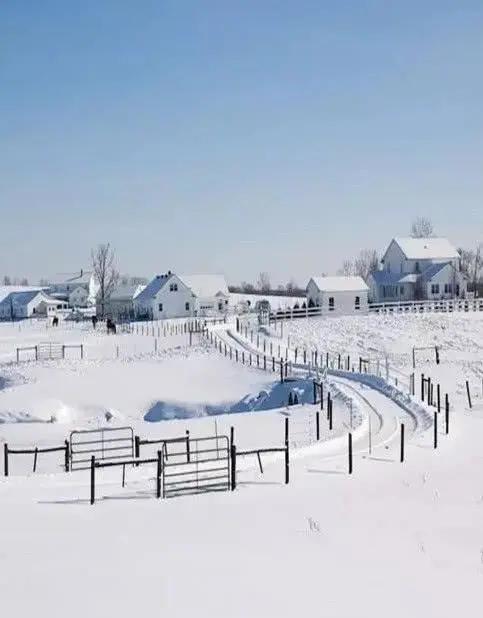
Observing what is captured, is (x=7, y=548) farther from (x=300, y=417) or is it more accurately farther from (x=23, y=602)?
(x=300, y=417)

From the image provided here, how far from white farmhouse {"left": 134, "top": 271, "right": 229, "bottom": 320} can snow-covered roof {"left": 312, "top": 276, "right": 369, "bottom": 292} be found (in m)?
14.3

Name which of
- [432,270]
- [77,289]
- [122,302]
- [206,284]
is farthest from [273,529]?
[77,289]

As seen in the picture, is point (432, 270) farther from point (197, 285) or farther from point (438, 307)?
point (197, 285)

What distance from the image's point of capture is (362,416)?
27.5 meters

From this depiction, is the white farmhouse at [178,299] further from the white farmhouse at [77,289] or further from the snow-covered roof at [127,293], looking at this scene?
the white farmhouse at [77,289]

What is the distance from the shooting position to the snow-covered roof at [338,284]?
259 feet

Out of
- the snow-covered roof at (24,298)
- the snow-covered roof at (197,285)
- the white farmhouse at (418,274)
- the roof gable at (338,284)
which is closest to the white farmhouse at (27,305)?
the snow-covered roof at (24,298)

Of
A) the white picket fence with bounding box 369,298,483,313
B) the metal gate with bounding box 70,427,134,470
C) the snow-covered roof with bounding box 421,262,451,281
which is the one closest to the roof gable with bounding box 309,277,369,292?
the white picket fence with bounding box 369,298,483,313

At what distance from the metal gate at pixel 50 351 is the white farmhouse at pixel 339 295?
31788 millimetres

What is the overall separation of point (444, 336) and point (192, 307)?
3485 centimetres

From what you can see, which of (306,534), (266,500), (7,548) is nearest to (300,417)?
(266,500)

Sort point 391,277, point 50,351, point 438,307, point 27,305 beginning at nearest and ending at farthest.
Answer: point 50,351 → point 438,307 → point 391,277 → point 27,305

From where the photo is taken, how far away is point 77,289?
127 m

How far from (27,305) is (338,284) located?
52.6 metres
